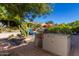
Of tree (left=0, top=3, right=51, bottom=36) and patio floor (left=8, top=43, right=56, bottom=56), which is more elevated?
tree (left=0, top=3, right=51, bottom=36)

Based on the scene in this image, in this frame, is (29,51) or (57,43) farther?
(29,51)

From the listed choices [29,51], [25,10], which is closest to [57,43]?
[29,51]

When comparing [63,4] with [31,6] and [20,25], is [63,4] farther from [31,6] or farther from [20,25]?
[20,25]

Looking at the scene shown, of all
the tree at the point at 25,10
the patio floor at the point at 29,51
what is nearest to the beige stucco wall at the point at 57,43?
the patio floor at the point at 29,51

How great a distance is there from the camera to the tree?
229 inches

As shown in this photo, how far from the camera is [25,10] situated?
593cm

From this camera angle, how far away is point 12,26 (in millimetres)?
5879

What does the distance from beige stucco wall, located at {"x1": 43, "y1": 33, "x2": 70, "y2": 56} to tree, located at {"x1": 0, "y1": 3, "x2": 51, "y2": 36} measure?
1.88 feet

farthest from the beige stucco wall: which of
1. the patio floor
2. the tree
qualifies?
the tree

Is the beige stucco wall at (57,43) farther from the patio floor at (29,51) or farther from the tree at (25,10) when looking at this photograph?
the tree at (25,10)

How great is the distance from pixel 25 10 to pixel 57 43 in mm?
1117

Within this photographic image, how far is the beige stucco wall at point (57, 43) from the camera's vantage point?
18.7 ft

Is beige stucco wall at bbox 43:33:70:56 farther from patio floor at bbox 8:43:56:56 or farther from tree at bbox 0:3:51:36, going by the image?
tree at bbox 0:3:51:36

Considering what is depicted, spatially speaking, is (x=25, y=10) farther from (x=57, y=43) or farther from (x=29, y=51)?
(x=57, y=43)
